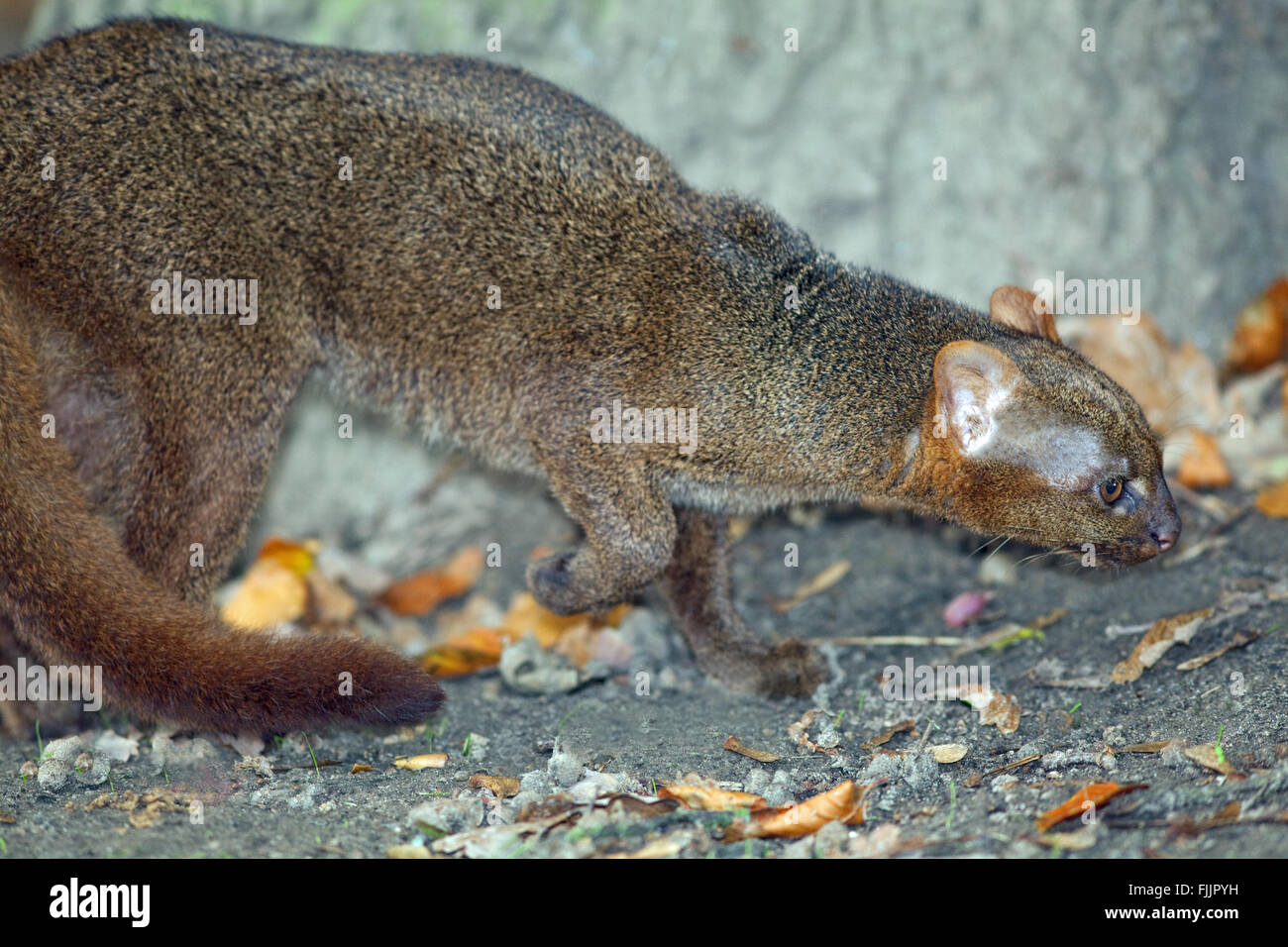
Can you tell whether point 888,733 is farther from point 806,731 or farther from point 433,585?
point 433,585

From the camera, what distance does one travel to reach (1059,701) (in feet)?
14.3

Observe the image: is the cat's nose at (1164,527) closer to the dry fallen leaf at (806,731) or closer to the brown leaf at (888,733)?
the brown leaf at (888,733)

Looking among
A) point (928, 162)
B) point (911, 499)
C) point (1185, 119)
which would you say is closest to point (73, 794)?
point (911, 499)

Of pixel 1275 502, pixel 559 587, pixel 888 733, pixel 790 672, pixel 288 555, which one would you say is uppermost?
pixel 1275 502

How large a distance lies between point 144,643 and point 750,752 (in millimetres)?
1923

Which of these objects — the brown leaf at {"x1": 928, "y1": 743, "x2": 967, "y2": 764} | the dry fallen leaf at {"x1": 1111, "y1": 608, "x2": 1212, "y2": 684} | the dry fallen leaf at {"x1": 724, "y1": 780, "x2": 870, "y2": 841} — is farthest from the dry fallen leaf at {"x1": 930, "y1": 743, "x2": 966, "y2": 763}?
the dry fallen leaf at {"x1": 1111, "y1": 608, "x2": 1212, "y2": 684}

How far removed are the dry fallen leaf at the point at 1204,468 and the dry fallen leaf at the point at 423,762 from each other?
3.57 m

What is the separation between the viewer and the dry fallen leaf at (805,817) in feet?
11.6

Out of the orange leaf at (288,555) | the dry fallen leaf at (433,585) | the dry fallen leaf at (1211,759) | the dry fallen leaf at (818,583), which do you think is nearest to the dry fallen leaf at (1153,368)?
the dry fallen leaf at (818,583)

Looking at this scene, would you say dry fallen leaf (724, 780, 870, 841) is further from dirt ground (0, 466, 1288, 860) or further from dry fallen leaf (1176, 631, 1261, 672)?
dry fallen leaf (1176, 631, 1261, 672)

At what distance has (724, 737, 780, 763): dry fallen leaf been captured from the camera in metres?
4.12

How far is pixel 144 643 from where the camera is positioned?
12.8 feet

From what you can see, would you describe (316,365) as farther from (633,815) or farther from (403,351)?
(633,815)

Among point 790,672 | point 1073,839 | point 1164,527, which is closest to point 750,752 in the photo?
point 790,672
